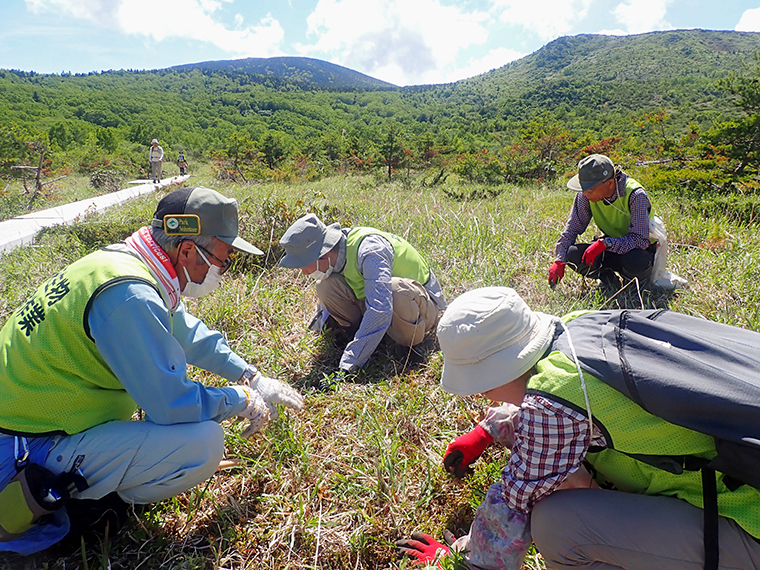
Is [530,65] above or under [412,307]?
above

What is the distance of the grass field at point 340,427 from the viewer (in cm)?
171

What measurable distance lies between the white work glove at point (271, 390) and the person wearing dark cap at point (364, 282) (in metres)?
0.45

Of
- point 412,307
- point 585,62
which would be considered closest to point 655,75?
point 585,62

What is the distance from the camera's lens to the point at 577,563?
4.37 ft

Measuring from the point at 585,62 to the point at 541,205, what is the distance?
123689 millimetres

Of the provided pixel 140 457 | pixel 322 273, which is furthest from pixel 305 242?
pixel 140 457

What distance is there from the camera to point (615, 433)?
1.19 meters

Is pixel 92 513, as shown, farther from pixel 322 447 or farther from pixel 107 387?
pixel 322 447

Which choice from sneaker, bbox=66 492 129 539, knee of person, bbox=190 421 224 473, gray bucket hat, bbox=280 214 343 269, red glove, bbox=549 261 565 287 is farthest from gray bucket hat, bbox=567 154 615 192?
sneaker, bbox=66 492 129 539

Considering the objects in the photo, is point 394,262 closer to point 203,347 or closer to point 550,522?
point 203,347

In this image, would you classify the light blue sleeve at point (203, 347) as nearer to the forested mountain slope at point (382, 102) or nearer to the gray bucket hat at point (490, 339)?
the gray bucket hat at point (490, 339)

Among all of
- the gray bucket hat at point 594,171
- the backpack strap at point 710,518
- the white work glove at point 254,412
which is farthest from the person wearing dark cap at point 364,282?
the backpack strap at point 710,518

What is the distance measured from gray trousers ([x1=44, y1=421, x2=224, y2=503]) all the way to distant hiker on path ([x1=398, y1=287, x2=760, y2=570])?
1055mm

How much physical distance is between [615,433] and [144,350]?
4.99 feet
